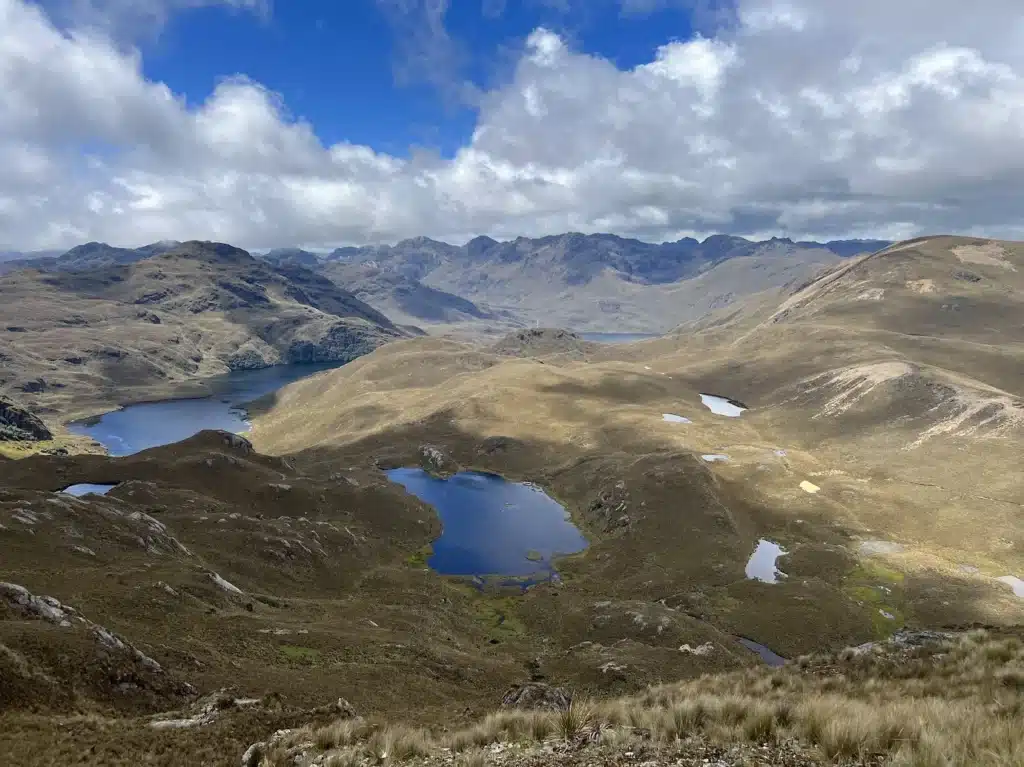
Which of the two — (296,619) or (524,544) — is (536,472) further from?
(296,619)

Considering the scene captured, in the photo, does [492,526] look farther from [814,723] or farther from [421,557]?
[814,723]

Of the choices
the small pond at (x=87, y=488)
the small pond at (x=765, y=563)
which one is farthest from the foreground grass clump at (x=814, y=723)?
the small pond at (x=87, y=488)

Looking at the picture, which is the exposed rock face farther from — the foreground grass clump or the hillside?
the hillside

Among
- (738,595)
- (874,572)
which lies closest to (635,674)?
(738,595)

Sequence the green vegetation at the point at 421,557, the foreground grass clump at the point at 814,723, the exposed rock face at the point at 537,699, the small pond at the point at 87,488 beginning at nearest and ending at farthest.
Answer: the foreground grass clump at the point at 814,723 < the exposed rock face at the point at 537,699 < the green vegetation at the point at 421,557 < the small pond at the point at 87,488

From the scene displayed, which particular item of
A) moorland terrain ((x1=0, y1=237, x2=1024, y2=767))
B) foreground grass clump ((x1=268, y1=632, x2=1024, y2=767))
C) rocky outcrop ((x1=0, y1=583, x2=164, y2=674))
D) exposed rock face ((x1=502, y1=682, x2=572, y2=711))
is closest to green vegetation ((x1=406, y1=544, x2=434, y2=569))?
moorland terrain ((x1=0, y1=237, x2=1024, y2=767))

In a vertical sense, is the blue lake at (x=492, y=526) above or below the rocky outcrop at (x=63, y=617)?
below

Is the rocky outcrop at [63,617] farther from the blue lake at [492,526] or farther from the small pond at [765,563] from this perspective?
the small pond at [765,563]

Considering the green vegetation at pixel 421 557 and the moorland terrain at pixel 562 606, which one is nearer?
the moorland terrain at pixel 562 606
